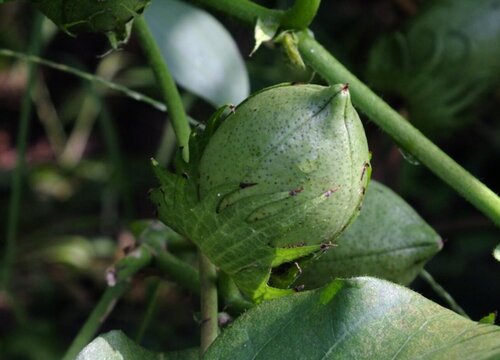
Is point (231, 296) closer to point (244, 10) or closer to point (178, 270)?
point (178, 270)

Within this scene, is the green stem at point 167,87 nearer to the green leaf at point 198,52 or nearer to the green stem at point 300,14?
the green stem at point 300,14

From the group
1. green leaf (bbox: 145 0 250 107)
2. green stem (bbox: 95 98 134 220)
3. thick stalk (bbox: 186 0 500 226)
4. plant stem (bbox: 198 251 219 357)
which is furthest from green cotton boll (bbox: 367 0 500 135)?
plant stem (bbox: 198 251 219 357)

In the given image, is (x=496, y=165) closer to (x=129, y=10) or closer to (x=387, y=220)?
(x=387, y=220)

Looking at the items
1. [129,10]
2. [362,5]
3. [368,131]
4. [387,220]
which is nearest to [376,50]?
[368,131]

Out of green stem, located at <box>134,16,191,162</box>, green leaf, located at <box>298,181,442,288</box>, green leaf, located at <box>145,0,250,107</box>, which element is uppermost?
green stem, located at <box>134,16,191,162</box>

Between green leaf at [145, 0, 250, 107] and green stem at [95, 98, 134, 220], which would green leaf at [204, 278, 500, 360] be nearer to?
green leaf at [145, 0, 250, 107]

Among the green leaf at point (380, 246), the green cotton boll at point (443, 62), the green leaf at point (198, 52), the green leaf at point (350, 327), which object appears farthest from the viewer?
the green cotton boll at point (443, 62)

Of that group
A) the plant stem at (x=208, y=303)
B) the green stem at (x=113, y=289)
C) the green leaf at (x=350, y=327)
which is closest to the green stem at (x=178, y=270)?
the green stem at (x=113, y=289)
